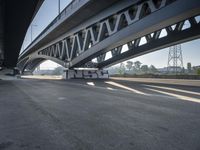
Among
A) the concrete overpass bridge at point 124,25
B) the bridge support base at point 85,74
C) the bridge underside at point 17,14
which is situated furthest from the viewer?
the bridge support base at point 85,74

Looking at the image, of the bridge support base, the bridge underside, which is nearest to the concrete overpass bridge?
the bridge support base

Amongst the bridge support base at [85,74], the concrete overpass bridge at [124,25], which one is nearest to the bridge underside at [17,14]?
the concrete overpass bridge at [124,25]

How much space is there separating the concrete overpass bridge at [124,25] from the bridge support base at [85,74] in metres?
2.40

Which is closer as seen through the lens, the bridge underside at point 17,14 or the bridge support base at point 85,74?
the bridge underside at point 17,14

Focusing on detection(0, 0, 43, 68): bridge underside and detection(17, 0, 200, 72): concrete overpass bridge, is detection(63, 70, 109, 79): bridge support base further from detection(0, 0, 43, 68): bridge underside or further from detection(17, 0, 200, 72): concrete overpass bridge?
detection(0, 0, 43, 68): bridge underside

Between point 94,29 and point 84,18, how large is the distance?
218 cm

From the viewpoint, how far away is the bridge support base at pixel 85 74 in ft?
112

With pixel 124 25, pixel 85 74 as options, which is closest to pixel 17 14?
pixel 124 25

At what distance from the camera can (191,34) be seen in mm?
18922

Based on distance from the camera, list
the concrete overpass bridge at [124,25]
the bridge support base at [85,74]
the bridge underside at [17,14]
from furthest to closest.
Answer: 1. the bridge support base at [85,74]
2. the concrete overpass bridge at [124,25]
3. the bridge underside at [17,14]

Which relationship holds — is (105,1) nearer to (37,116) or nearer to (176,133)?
(37,116)

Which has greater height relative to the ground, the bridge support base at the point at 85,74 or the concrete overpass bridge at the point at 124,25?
the concrete overpass bridge at the point at 124,25

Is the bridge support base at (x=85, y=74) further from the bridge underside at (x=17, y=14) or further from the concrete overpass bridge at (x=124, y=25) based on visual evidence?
the bridge underside at (x=17, y=14)

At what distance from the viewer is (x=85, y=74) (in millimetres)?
35156
